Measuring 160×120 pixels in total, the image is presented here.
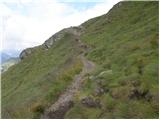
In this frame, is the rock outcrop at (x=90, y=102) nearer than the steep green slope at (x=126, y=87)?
No

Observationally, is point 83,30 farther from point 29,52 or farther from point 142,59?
point 142,59

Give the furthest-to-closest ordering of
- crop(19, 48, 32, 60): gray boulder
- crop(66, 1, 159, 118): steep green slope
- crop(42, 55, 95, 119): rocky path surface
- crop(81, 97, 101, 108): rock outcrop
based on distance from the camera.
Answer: crop(19, 48, 32, 60): gray boulder < crop(42, 55, 95, 119): rocky path surface < crop(81, 97, 101, 108): rock outcrop < crop(66, 1, 159, 118): steep green slope

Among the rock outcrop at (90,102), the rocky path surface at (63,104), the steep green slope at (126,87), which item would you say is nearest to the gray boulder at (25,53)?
the steep green slope at (126,87)

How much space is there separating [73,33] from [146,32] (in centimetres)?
4893

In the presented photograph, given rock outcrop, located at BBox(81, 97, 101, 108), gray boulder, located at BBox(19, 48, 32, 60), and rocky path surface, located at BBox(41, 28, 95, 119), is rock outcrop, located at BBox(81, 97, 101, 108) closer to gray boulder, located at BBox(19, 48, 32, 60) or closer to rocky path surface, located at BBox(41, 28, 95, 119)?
rocky path surface, located at BBox(41, 28, 95, 119)

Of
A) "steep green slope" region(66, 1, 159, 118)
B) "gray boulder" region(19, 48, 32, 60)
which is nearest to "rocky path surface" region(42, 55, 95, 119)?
"steep green slope" region(66, 1, 159, 118)

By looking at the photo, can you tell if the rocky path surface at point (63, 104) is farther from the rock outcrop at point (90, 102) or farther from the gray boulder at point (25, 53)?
the gray boulder at point (25, 53)

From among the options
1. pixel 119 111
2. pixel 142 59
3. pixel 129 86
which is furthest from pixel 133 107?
pixel 142 59

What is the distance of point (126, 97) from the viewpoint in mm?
26391

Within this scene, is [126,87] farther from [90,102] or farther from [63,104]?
[63,104]

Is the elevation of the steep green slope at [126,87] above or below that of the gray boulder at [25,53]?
above

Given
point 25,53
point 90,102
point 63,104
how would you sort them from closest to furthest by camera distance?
→ point 90,102
point 63,104
point 25,53

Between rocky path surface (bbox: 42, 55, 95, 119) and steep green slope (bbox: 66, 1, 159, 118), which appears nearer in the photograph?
steep green slope (bbox: 66, 1, 159, 118)

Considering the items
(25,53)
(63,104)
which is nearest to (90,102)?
(63,104)
